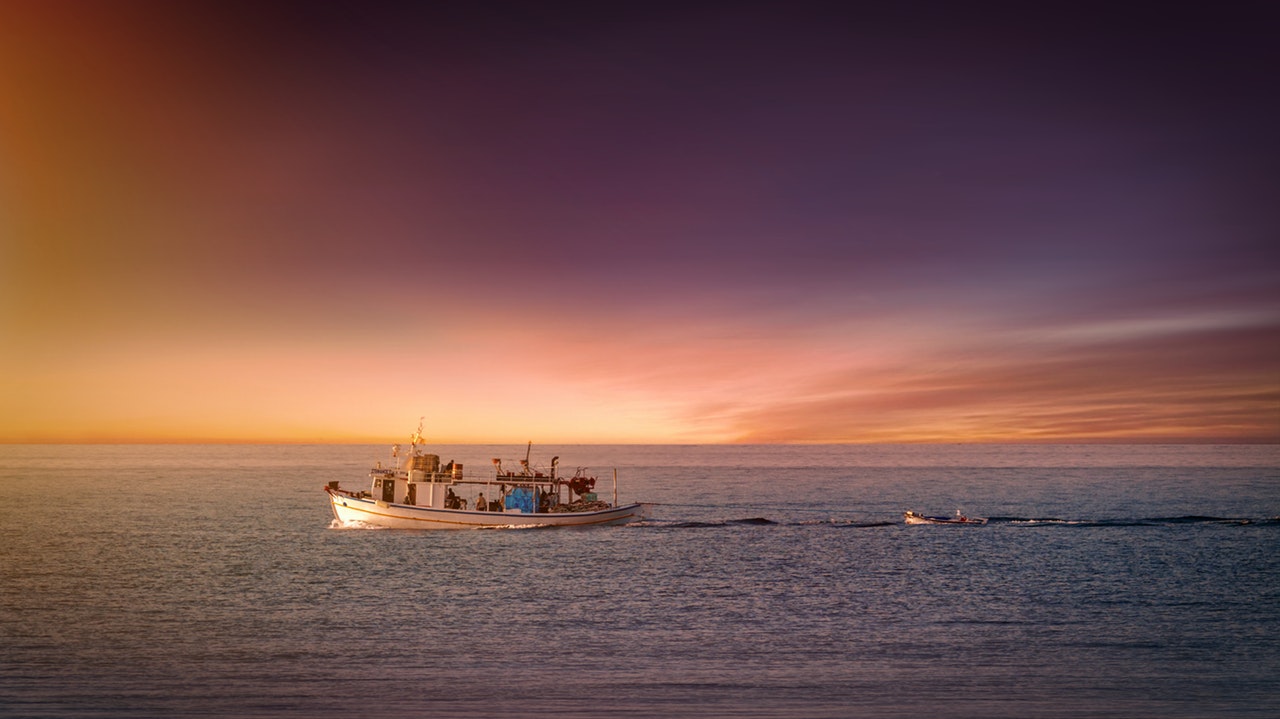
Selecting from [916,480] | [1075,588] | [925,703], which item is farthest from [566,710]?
[916,480]

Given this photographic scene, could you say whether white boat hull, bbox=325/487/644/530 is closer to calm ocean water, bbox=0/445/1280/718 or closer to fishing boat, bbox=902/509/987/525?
calm ocean water, bbox=0/445/1280/718

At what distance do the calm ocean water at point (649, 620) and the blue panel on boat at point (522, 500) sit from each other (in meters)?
4.69

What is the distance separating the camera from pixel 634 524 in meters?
92.4

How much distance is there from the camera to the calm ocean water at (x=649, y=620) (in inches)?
1057

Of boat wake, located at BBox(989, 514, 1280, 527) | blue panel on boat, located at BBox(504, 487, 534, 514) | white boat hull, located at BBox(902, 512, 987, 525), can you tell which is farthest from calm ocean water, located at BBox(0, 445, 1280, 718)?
blue panel on boat, located at BBox(504, 487, 534, 514)

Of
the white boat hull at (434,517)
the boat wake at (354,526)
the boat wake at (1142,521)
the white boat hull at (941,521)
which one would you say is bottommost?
the boat wake at (354,526)

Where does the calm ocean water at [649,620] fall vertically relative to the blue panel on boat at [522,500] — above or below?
below

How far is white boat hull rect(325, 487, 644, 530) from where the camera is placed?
8562cm

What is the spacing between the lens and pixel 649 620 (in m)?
40.7

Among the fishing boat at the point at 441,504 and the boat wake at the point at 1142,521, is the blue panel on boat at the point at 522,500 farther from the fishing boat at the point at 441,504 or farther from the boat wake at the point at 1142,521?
the boat wake at the point at 1142,521

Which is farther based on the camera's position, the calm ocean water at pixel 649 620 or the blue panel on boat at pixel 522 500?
the blue panel on boat at pixel 522 500

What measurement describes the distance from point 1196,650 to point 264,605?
4329cm

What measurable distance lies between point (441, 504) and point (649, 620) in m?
51.2

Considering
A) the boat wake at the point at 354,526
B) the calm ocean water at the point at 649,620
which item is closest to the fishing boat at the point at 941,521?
the calm ocean water at the point at 649,620
